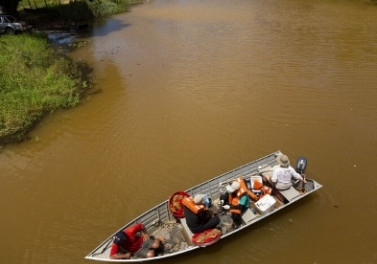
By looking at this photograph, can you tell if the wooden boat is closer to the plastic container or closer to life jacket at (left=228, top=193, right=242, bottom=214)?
the plastic container

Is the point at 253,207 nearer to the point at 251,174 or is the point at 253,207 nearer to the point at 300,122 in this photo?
the point at 251,174

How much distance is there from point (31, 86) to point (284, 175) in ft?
42.8

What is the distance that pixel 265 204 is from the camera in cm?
851

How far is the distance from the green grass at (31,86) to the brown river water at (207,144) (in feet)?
2.44

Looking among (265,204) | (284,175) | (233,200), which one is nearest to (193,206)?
(233,200)

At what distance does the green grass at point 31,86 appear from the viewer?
13492mm

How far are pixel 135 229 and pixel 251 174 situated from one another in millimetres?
3930

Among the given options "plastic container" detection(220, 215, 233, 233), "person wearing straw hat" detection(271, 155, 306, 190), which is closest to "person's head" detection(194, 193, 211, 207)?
"plastic container" detection(220, 215, 233, 233)

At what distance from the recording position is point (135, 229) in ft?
25.3

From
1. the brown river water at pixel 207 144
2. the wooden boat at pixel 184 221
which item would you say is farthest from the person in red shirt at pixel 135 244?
the brown river water at pixel 207 144

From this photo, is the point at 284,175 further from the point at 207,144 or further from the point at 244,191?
the point at 207,144

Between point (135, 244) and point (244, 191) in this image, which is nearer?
point (135, 244)

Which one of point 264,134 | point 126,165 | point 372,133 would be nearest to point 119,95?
point 126,165

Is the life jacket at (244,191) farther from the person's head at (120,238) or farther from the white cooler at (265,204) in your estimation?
the person's head at (120,238)
